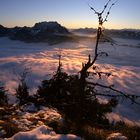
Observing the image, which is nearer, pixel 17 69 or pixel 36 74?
pixel 36 74

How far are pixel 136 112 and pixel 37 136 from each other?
39.1 meters

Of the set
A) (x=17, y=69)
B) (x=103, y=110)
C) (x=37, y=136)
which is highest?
(x=37, y=136)

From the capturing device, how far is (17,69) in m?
81.9

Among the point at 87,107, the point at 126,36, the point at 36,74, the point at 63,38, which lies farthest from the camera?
the point at 126,36

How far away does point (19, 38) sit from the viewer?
174625 millimetres

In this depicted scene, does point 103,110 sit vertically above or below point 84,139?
below

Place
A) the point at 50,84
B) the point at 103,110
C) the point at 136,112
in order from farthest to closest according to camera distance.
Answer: the point at 136,112 < the point at 50,84 < the point at 103,110

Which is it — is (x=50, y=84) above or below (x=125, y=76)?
above

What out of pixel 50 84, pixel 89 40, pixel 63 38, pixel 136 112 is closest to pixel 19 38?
pixel 63 38

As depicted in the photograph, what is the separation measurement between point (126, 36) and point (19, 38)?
232 feet

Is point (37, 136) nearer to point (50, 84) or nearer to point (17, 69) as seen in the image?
point (50, 84)

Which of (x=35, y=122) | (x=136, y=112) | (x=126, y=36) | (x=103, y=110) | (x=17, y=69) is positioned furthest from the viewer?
(x=126, y=36)

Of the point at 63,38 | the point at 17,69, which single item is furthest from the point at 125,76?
the point at 63,38

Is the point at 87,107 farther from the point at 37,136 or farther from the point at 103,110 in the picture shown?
the point at 37,136
